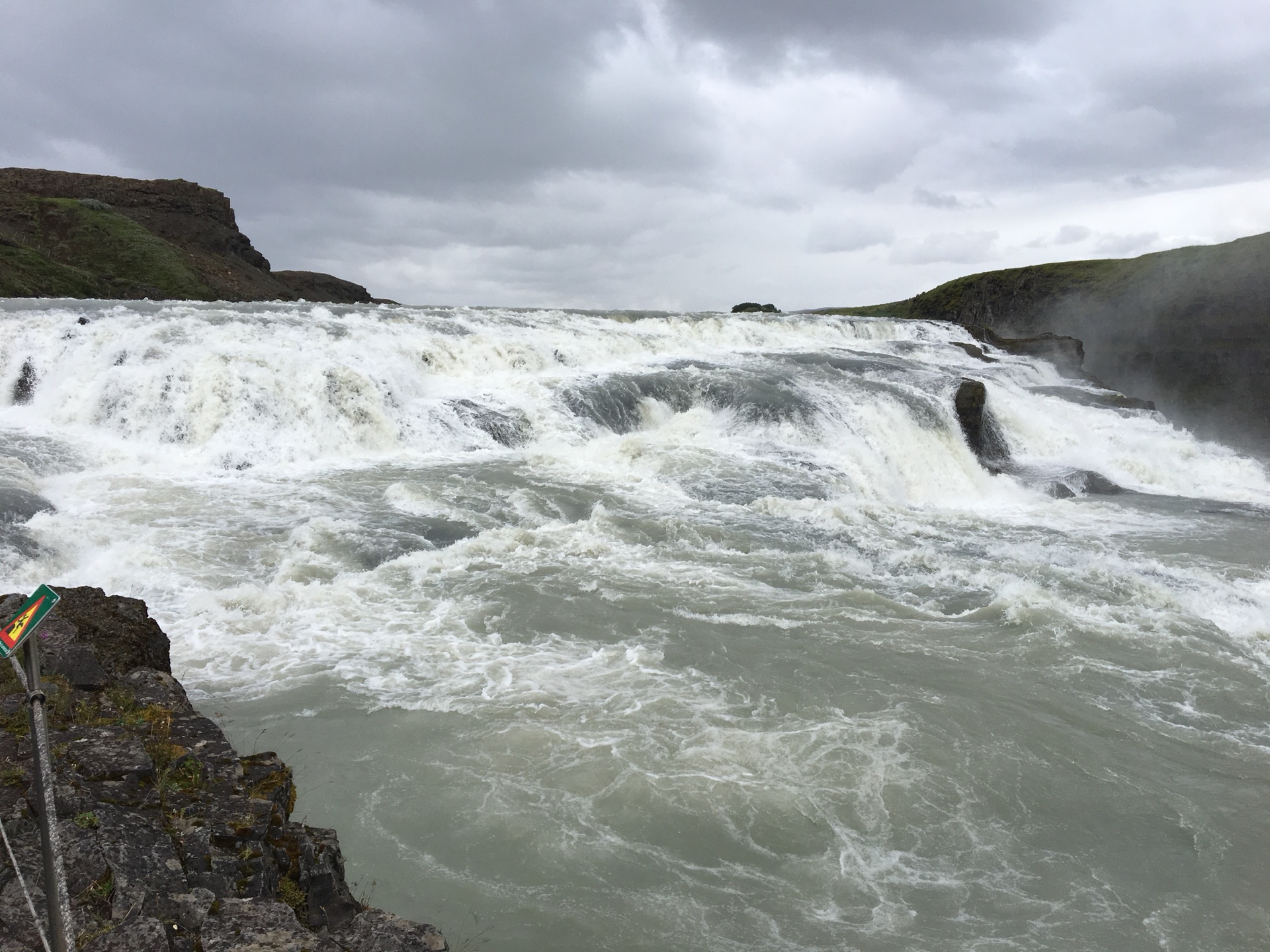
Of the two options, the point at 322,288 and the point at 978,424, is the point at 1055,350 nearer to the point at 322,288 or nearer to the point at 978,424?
the point at 978,424

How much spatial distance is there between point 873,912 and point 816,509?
9.10 m

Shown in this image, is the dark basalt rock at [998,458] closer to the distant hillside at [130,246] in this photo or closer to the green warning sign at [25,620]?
the green warning sign at [25,620]

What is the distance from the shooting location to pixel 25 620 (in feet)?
6.73

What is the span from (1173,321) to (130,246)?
67.6 m

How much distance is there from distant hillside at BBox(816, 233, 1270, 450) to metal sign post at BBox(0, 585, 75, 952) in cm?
3559

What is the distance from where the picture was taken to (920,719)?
6805 millimetres

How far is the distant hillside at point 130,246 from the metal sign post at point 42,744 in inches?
1924

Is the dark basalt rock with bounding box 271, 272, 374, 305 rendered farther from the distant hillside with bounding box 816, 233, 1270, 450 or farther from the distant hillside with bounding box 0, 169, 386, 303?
the distant hillside with bounding box 816, 233, 1270, 450

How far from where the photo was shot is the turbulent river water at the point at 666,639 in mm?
4906

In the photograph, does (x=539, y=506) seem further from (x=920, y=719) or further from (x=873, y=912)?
(x=873, y=912)

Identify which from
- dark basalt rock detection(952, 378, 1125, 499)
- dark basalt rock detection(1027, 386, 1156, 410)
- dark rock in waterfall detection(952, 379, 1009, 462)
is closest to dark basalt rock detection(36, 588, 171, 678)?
dark basalt rock detection(952, 378, 1125, 499)

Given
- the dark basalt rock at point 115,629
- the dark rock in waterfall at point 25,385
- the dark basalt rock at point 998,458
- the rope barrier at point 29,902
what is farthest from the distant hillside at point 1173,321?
the dark rock in waterfall at point 25,385

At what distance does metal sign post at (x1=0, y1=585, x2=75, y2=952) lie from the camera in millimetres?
2047

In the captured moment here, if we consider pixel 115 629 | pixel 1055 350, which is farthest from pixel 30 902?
pixel 1055 350
